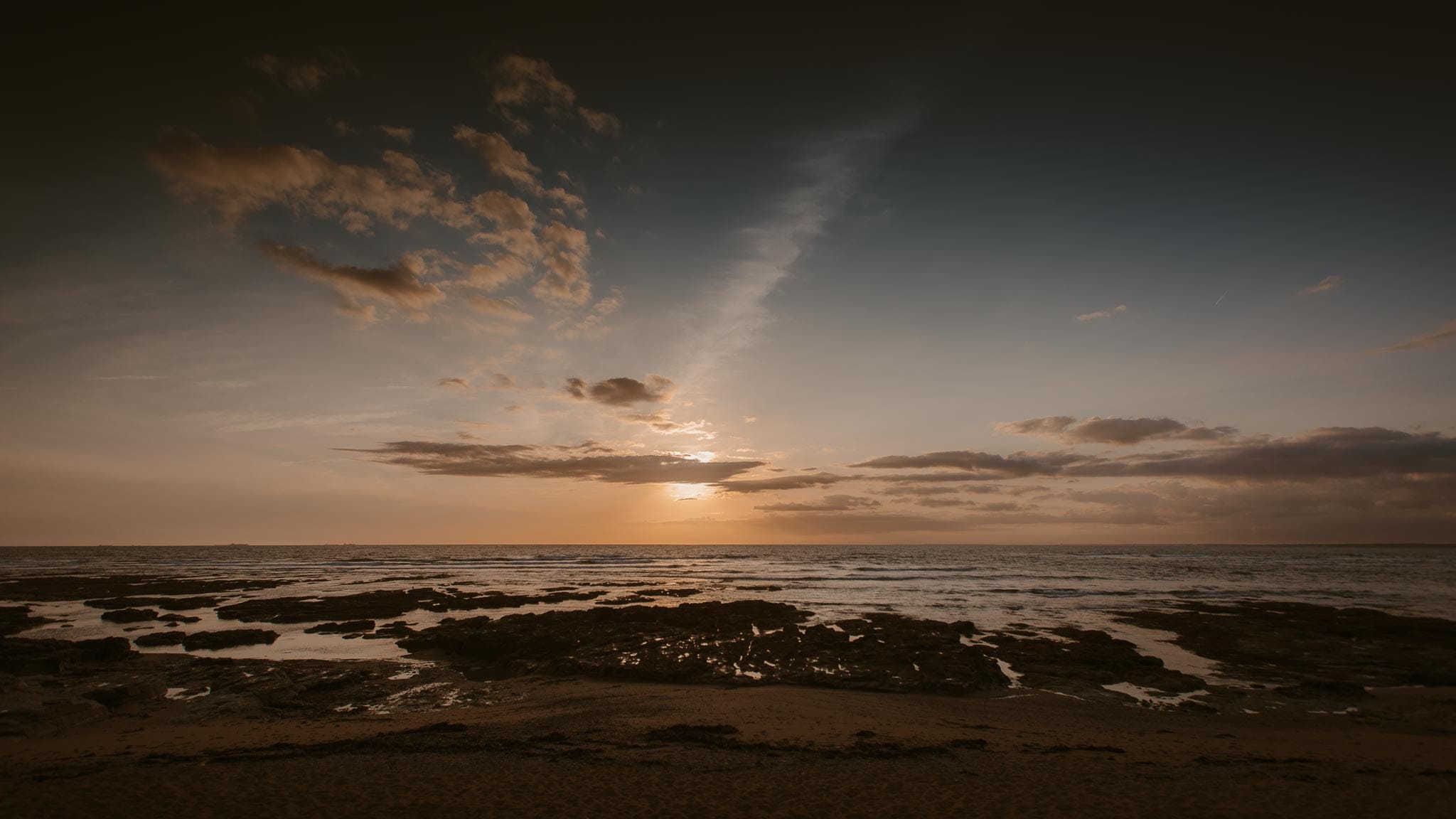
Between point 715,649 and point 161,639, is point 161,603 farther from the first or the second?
point 715,649

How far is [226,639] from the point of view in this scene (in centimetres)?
2572

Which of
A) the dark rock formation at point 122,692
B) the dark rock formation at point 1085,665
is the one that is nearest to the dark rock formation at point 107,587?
the dark rock formation at point 122,692

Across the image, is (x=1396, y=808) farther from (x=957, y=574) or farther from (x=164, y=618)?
(x=957, y=574)

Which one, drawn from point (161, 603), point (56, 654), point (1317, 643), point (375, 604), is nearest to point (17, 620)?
point (161, 603)

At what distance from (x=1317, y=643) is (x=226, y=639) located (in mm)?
45523

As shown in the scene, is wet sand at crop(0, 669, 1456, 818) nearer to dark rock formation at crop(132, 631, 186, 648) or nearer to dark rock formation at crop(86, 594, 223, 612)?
dark rock formation at crop(132, 631, 186, 648)

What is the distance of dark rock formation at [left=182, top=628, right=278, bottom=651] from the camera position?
24844 mm

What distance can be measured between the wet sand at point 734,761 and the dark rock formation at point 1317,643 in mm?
4309

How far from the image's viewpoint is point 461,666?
21.6 meters

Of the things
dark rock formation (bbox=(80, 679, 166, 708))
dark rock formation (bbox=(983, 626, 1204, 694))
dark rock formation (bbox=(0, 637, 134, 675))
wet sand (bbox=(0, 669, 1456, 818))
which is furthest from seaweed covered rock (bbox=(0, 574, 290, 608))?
dark rock formation (bbox=(983, 626, 1204, 694))

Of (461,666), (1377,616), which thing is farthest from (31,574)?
(1377,616)

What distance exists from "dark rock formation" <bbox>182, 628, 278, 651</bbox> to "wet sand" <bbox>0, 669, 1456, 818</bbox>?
10.6 metres

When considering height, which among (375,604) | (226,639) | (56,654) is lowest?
(375,604)

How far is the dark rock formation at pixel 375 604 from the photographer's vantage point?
33.7 metres
